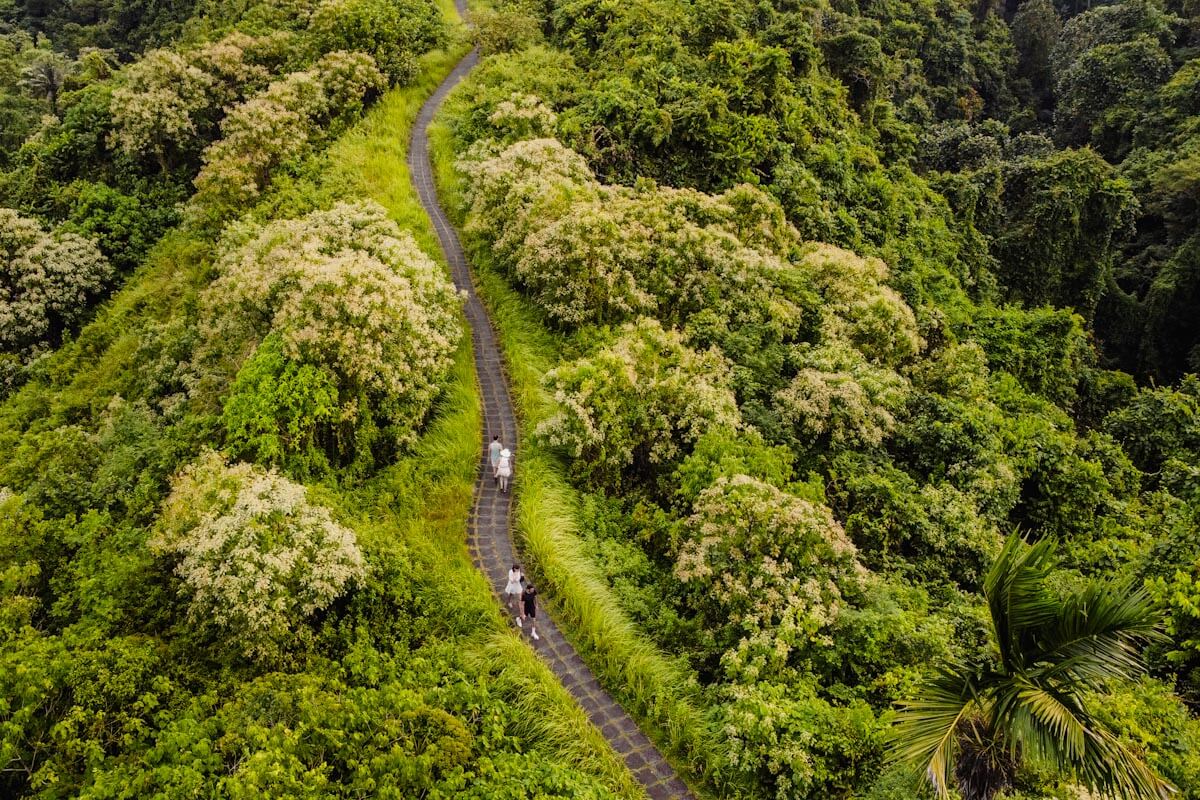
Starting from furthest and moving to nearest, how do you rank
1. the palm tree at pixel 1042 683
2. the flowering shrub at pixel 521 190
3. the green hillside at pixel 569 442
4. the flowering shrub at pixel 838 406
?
the flowering shrub at pixel 521 190
the flowering shrub at pixel 838 406
the green hillside at pixel 569 442
the palm tree at pixel 1042 683

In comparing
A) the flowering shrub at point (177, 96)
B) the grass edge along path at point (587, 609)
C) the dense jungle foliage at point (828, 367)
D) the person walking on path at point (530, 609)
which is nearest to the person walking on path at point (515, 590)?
the person walking on path at point (530, 609)

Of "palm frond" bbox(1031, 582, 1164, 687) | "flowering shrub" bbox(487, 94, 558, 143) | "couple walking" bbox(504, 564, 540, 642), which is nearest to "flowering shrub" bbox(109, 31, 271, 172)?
"flowering shrub" bbox(487, 94, 558, 143)

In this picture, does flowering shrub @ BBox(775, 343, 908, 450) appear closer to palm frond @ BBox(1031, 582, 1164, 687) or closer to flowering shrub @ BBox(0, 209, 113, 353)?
palm frond @ BBox(1031, 582, 1164, 687)

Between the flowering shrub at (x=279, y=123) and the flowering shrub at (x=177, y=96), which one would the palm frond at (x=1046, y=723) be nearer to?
the flowering shrub at (x=279, y=123)

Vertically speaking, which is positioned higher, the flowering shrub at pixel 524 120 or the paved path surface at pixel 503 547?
the flowering shrub at pixel 524 120

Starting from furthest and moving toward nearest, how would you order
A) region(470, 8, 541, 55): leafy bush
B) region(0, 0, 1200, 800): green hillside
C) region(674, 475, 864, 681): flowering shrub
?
region(470, 8, 541, 55): leafy bush → region(674, 475, 864, 681): flowering shrub → region(0, 0, 1200, 800): green hillside
